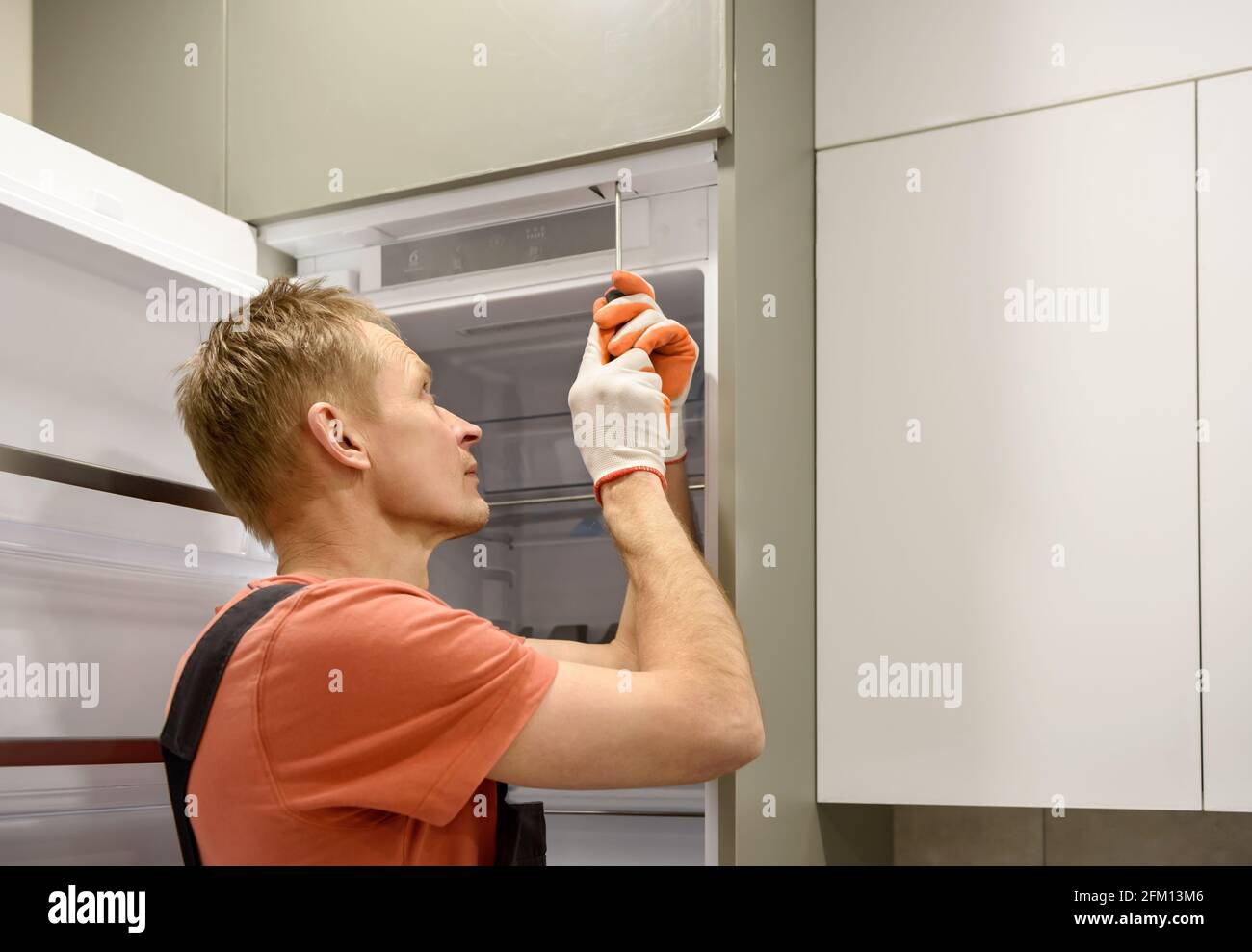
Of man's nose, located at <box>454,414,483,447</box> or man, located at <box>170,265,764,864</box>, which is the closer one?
man, located at <box>170,265,764,864</box>

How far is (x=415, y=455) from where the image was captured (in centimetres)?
113

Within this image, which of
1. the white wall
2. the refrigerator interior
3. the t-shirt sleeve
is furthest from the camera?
the white wall

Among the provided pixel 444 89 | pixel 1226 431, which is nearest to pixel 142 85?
pixel 444 89

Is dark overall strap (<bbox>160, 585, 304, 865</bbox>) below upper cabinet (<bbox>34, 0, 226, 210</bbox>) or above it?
below

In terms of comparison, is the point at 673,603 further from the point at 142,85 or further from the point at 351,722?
the point at 142,85

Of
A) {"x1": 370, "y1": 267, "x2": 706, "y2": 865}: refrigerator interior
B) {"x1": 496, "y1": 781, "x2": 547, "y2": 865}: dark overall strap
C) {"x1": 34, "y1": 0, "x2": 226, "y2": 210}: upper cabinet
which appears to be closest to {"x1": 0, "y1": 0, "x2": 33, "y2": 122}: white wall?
{"x1": 34, "y1": 0, "x2": 226, "y2": 210}: upper cabinet

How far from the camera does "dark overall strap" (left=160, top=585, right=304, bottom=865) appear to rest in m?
0.94

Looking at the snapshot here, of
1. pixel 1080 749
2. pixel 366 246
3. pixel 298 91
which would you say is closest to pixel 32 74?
pixel 298 91

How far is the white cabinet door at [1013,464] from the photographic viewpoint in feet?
4.09

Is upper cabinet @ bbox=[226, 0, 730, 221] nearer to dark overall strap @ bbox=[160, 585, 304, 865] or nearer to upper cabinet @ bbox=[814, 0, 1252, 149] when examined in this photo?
upper cabinet @ bbox=[814, 0, 1252, 149]

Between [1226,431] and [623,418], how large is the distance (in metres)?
0.65

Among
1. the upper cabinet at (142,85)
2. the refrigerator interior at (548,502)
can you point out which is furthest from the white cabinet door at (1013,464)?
the upper cabinet at (142,85)

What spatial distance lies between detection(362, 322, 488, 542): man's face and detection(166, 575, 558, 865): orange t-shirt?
20 cm

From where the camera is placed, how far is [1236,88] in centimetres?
124
